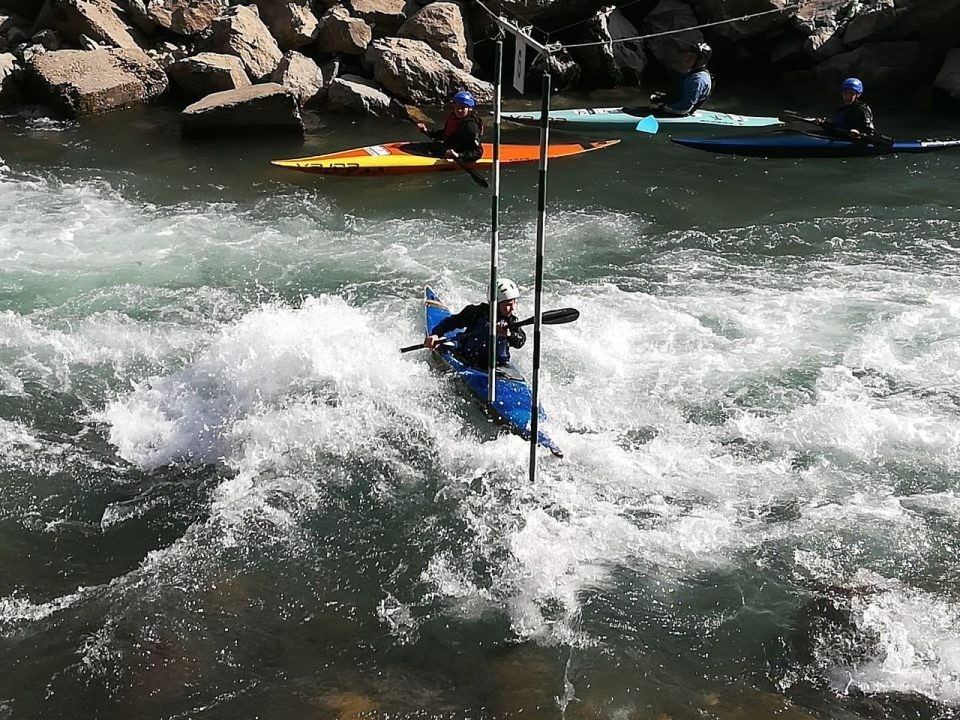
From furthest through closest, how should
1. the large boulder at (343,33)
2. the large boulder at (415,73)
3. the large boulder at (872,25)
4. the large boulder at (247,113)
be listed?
the large boulder at (872,25)
the large boulder at (343,33)
the large boulder at (415,73)
the large boulder at (247,113)

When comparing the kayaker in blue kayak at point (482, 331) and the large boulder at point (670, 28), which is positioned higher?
the large boulder at point (670, 28)

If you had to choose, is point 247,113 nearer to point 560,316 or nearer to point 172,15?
point 172,15

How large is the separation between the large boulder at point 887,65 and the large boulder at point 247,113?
8479 millimetres

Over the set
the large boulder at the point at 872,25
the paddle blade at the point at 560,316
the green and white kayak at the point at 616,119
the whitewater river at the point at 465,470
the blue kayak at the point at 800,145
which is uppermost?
the large boulder at the point at 872,25

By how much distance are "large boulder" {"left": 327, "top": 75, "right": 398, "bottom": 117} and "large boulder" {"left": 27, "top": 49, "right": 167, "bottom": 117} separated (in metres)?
2.60

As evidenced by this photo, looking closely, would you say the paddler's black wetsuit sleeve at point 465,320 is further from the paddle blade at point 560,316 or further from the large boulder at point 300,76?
the large boulder at point 300,76

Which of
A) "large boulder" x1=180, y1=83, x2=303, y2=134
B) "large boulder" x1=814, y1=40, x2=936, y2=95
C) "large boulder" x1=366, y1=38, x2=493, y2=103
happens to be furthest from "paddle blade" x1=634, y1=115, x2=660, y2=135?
"large boulder" x1=814, y1=40, x2=936, y2=95

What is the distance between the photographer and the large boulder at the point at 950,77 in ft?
42.7

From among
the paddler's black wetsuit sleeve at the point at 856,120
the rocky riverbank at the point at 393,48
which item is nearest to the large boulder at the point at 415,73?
the rocky riverbank at the point at 393,48

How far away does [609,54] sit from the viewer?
14.2m

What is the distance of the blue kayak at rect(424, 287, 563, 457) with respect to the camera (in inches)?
228

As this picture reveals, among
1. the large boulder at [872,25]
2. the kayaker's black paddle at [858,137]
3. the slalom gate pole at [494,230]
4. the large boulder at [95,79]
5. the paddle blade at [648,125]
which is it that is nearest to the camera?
the slalom gate pole at [494,230]

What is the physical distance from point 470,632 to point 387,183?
7017 mm

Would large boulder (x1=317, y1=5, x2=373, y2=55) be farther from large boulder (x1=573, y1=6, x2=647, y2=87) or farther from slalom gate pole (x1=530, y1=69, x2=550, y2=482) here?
slalom gate pole (x1=530, y1=69, x2=550, y2=482)
